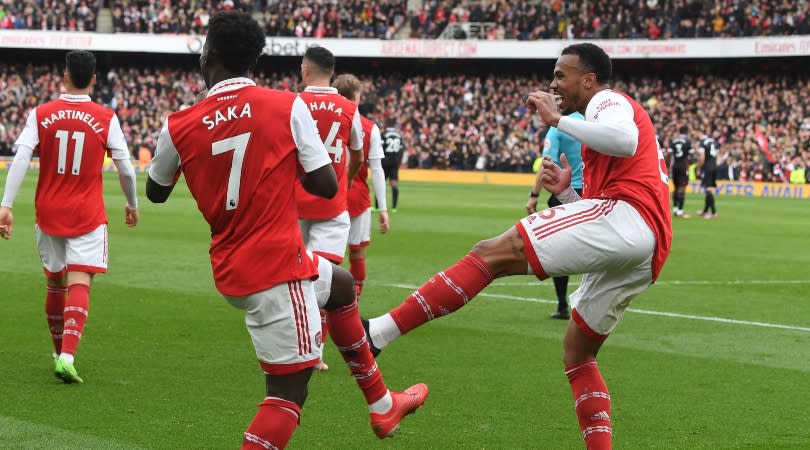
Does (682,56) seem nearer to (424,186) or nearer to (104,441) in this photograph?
(424,186)

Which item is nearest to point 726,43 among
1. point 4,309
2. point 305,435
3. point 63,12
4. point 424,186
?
point 424,186

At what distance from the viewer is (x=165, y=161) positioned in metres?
4.58

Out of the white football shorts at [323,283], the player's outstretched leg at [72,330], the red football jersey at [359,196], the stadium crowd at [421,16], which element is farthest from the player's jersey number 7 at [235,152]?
the stadium crowd at [421,16]

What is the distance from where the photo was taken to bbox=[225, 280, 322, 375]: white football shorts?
4488 mm

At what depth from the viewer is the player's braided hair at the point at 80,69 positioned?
761 centimetres

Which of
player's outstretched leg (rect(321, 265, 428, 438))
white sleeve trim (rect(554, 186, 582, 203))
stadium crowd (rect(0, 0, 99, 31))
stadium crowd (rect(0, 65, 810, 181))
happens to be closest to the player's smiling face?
white sleeve trim (rect(554, 186, 582, 203))

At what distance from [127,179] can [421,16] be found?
48373mm

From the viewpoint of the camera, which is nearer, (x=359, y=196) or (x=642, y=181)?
(x=642, y=181)

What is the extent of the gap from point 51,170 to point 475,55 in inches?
1803

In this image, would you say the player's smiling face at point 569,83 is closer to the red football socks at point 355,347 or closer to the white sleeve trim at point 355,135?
the red football socks at point 355,347

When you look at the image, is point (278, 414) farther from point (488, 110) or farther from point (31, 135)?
point (488, 110)

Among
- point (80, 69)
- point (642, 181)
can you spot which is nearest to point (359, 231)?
point (80, 69)

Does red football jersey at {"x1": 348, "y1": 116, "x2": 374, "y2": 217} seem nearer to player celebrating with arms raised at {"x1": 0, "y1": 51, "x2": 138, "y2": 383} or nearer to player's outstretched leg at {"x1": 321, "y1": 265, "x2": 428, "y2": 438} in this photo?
player celebrating with arms raised at {"x1": 0, "y1": 51, "x2": 138, "y2": 383}

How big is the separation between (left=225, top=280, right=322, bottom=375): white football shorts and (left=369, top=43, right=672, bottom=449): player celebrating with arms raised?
72 centimetres
